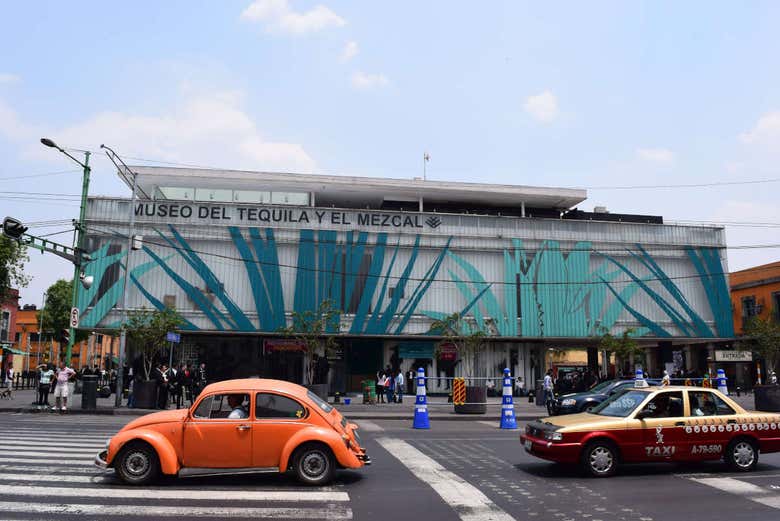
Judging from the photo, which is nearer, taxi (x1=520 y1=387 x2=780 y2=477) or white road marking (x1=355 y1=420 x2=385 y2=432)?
taxi (x1=520 y1=387 x2=780 y2=477)

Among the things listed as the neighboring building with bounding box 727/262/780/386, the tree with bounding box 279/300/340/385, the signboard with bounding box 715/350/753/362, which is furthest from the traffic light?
the neighboring building with bounding box 727/262/780/386

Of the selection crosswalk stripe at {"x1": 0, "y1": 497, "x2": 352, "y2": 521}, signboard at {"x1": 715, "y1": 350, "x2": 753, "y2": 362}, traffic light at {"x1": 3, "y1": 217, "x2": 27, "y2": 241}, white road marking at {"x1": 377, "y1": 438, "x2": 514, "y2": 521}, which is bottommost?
white road marking at {"x1": 377, "y1": 438, "x2": 514, "y2": 521}

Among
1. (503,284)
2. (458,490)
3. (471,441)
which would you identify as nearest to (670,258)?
(503,284)

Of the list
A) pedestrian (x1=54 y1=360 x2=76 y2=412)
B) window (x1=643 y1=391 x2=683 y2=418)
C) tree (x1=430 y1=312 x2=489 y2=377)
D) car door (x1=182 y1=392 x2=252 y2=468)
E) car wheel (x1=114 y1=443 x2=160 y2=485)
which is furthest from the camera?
tree (x1=430 y1=312 x2=489 y2=377)

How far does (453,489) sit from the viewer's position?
28.7 feet

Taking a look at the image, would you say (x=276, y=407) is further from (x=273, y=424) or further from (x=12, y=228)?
(x=12, y=228)

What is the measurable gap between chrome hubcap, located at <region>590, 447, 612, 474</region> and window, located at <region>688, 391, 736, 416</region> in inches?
72.4

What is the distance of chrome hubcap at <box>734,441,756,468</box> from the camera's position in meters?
10.4

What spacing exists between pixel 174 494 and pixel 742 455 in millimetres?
9167

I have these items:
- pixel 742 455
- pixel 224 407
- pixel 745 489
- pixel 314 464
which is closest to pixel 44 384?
pixel 224 407

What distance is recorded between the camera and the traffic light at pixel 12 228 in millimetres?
19875

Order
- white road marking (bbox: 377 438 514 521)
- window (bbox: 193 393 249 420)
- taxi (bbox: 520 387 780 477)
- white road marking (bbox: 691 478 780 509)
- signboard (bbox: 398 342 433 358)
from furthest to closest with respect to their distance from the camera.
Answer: signboard (bbox: 398 342 433 358)
taxi (bbox: 520 387 780 477)
window (bbox: 193 393 249 420)
white road marking (bbox: 691 478 780 509)
white road marking (bbox: 377 438 514 521)

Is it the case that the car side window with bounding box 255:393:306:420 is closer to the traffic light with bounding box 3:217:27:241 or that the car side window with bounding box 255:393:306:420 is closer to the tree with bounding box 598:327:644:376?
the traffic light with bounding box 3:217:27:241

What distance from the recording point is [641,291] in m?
39.7
